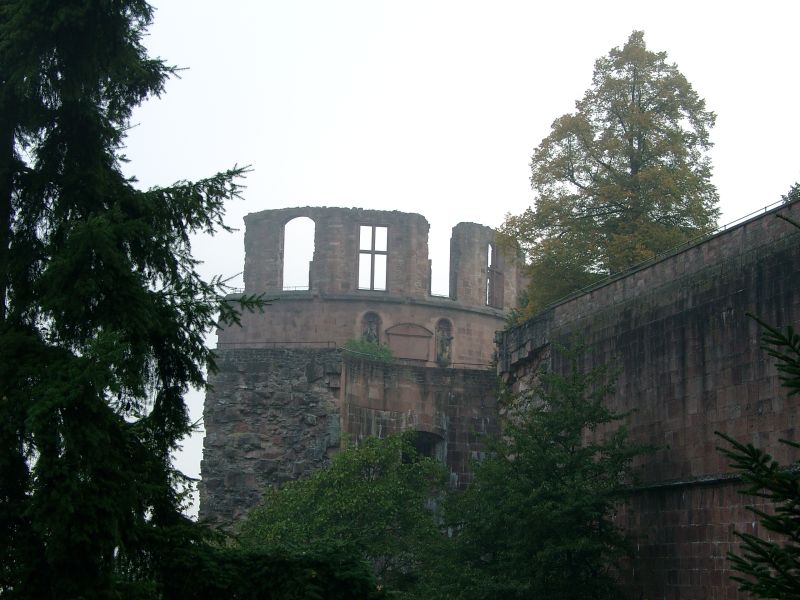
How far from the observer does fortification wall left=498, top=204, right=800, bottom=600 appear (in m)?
21.0

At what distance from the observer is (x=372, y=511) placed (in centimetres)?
2720

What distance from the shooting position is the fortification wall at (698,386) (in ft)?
69.1

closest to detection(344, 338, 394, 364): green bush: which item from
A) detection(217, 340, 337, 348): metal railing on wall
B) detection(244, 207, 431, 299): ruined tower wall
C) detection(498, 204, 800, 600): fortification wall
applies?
detection(217, 340, 337, 348): metal railing on wall

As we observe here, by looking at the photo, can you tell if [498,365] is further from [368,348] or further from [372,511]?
[368,348]

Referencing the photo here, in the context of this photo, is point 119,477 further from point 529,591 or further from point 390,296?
point 390,296

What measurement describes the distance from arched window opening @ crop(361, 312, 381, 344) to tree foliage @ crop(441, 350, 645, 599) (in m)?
24.4

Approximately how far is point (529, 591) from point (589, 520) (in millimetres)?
1697

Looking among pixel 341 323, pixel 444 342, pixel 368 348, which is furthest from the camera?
pixel 444 342

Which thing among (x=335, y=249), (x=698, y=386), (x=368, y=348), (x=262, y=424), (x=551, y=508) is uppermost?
(x=335, y=249)

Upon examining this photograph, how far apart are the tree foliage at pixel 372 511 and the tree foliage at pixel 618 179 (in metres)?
7.25

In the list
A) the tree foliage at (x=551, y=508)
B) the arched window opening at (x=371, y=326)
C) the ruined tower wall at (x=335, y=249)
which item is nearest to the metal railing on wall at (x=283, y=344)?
the arched window opening at (x=371, y=326)

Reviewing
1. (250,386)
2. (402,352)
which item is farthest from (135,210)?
(402,352)

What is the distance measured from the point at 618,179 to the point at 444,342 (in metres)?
17.2

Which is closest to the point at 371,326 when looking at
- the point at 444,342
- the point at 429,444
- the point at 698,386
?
the point at 444,342
